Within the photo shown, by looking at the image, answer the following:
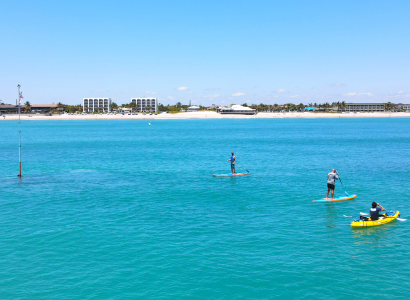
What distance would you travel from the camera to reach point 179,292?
16328 millimetres

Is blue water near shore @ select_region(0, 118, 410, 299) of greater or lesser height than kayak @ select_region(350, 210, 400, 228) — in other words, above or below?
below

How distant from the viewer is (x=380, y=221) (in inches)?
1003

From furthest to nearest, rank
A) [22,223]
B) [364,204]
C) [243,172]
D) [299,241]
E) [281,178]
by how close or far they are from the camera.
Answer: [243,172] < [281,178] < [364,204] < [22,223] < [299,241]

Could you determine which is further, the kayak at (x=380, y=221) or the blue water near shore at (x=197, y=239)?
the kayak at (x=380, y=221)

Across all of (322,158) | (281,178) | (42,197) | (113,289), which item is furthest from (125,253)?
(322,158)

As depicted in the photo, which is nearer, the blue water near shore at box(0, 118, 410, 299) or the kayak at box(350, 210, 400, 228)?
the blue water near shore at box(0, 118, 410, 299)

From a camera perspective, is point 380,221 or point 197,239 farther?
point 380,221

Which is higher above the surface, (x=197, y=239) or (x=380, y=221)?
(x=380, y=221)

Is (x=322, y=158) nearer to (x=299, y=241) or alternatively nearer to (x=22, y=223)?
(x=299, y=241)

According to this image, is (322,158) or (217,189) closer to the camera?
(217,189)

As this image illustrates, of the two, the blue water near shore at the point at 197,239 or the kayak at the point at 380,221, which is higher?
the kayak at the point at 380,221

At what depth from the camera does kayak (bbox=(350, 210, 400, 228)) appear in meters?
24.9

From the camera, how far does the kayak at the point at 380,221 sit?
24.9 m

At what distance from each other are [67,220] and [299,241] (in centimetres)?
1670
